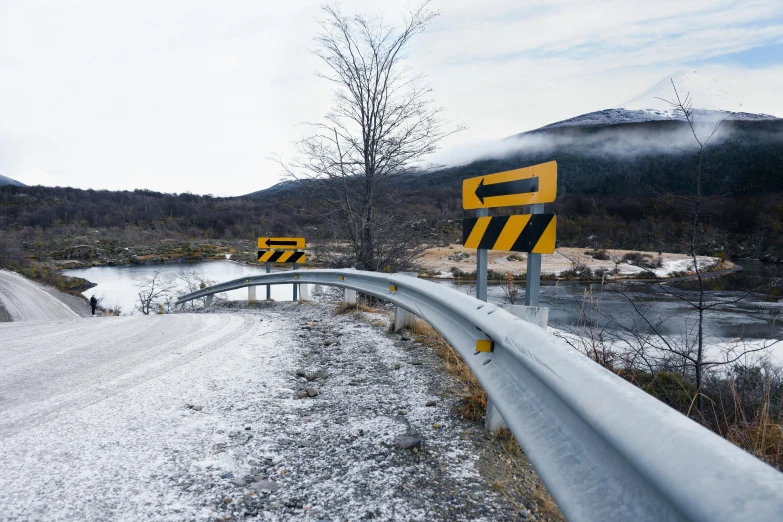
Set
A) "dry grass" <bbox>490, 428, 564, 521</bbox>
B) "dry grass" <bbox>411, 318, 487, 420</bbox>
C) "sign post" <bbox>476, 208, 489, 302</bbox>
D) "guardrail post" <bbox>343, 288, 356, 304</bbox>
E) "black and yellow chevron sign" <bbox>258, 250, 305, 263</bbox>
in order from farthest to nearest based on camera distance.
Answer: "black and yellow chevron sign" <bbox>258, 250, 305, 263</bbox> < "guardrail post" <bbox>343, 288, 356, 304</bbox> < "sign post" <bbox>476, 208, 489, 302</bbox> < "dry grass" <bbox>411, 318, 487, 420</bbox> < "dry grass" <bbox>490, 428, 564, 521</bbox>

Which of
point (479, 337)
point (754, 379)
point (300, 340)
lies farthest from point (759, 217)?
point (300, 340)

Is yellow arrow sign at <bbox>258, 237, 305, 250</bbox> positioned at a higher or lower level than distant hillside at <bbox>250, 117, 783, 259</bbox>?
lower

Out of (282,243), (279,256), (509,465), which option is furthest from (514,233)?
(279,256)

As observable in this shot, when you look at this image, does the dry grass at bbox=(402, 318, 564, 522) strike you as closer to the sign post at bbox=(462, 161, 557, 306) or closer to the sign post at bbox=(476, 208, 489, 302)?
the sign post at bbox=(462, 161, 557, 306)

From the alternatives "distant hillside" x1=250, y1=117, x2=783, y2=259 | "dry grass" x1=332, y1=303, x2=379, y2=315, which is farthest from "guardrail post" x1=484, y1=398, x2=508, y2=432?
"dry grass" x1=332, y1=303, x2=379, y2=315

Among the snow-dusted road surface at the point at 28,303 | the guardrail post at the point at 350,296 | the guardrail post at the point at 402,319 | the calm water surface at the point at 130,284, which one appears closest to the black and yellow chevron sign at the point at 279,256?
the guardrail post at the point at 350,296

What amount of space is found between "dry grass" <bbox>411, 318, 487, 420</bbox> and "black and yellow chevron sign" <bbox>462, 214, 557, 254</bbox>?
994mm

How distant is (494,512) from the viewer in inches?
67.1

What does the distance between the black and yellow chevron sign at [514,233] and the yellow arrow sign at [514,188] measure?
133 millimetres

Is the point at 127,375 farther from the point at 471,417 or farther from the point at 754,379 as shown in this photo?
the point at 754,379

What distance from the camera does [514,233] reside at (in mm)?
3650

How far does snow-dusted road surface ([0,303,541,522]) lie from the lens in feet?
5.65

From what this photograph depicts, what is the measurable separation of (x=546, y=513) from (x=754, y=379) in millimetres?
3926

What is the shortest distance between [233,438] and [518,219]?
103 inches
